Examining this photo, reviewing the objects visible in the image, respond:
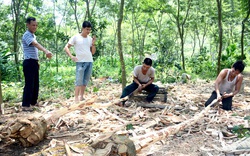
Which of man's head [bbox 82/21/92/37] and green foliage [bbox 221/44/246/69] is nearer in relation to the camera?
man's head [bbox 82/21/92/37]

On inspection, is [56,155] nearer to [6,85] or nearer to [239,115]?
[239,115]

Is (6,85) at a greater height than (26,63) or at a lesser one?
lesser

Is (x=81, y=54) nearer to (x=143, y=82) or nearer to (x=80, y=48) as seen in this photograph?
(x=80, y=48)

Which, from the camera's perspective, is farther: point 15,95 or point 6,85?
point 6,85

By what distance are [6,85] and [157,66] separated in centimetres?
708

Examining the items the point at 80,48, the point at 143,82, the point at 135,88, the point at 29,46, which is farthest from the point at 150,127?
the point at 29,46

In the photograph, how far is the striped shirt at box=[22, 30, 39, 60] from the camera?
505 cm

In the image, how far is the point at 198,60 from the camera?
17859mm

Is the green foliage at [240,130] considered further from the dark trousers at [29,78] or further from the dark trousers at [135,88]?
the dark trousers at [29,78]

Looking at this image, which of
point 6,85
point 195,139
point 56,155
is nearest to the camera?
point 56,155

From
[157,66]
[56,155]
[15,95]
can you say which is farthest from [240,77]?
[157,66]

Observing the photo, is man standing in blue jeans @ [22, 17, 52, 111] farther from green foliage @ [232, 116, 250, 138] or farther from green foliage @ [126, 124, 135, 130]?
green foliage @ [232, 116, 250, 138]

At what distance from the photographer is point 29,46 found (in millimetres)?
5176

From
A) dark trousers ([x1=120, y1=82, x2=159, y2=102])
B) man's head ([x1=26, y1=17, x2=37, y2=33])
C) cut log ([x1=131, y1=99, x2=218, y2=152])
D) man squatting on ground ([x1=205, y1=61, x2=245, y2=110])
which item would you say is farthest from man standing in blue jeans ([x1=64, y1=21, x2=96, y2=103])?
man squatting on ground ([x1=205, y1=61, x2=245, y2=110])
